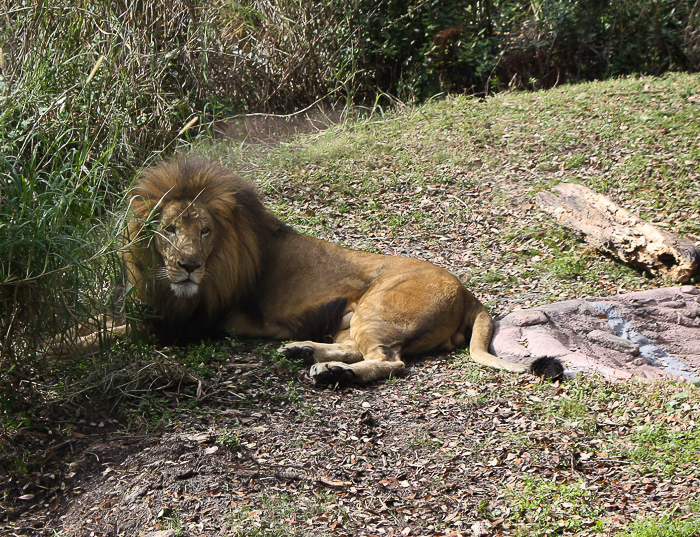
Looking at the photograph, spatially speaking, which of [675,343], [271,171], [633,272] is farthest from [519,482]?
[271,171]

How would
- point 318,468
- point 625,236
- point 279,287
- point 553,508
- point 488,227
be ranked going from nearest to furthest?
point 553,508 → point 318,468 → point 279,287 → point 625,236 → point 488,227

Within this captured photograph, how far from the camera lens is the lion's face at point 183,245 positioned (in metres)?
4.83

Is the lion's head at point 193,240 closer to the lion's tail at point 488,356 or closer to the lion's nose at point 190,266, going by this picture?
the lion's nose at point 190,266

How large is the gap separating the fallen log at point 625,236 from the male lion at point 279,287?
1.93 meters

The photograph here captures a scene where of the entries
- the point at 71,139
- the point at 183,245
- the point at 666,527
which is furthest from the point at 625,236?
the point at 71,139

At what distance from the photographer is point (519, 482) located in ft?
12.0

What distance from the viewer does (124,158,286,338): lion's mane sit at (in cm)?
496

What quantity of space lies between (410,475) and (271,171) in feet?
19.5

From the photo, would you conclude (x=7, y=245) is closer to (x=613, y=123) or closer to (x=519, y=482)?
(x=519, y=482)

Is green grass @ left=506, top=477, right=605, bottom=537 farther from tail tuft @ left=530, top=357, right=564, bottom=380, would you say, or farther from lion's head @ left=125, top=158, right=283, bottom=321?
lion's head @ left=125, top=158, right=283, bottom=321

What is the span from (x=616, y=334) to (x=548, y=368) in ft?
3.25

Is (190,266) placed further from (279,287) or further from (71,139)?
(71,139)

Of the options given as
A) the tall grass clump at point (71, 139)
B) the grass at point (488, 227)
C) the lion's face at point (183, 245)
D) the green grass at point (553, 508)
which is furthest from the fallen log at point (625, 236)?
the tall grass clump at point (71, 139)

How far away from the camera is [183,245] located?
484 centimetres
